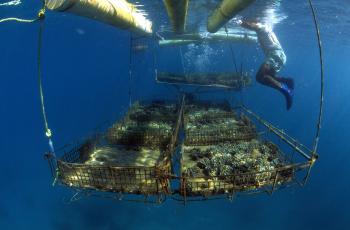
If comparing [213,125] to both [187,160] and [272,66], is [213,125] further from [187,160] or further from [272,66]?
[272,66]

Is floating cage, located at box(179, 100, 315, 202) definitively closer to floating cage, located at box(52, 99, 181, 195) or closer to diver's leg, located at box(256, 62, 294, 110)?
floating cage, located at box(52, 99, 181, 195)

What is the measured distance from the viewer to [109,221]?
2723cm

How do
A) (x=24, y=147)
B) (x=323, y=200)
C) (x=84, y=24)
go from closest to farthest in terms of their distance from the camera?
(x=323, y=200), (x=84, y=24), (x=24, y=147)

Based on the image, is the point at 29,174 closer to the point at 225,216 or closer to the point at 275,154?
the point at 225,216

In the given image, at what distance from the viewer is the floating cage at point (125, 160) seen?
25.1 feet

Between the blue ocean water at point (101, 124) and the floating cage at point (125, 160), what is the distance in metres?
4.39

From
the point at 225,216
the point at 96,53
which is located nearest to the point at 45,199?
the point at 225,216

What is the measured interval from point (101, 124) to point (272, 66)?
31.0 ft

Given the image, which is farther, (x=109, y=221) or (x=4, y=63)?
(x=4, y=63)

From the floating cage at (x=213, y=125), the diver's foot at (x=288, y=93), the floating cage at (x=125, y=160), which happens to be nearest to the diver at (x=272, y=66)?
the diver's foot at (x=288, y=93)

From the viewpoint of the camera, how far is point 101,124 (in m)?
14.1

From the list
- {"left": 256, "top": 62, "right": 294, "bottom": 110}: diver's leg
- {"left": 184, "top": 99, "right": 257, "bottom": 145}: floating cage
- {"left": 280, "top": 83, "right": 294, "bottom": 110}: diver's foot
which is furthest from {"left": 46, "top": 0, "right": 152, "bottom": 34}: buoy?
{"left": 280, "top": 83, "right": 294, "bottom": 110}: diver's foot

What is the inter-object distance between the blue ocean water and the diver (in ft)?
18.4

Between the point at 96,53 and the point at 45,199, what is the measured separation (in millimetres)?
42670
